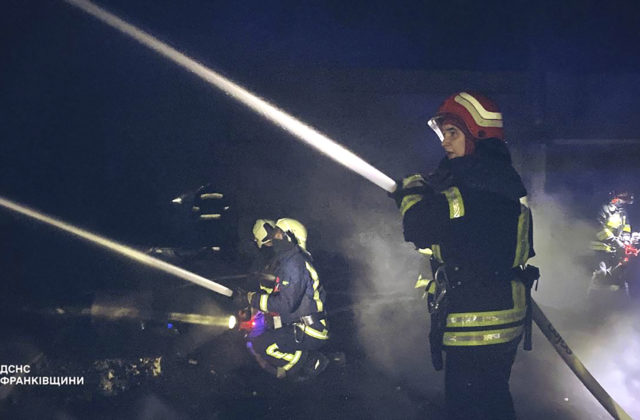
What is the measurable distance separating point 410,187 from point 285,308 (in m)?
2.46

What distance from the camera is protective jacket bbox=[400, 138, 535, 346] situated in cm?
248

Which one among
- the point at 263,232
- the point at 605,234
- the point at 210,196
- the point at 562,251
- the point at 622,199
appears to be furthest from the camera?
the point at 562,251

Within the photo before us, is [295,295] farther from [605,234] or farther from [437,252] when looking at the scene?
[605,234]

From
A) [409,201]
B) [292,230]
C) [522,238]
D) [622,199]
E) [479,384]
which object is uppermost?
[622,199]

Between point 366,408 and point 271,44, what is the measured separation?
19.0 feet

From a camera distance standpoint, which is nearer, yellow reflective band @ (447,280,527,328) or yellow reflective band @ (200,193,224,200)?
yellow reflective band @ (447,280,527,328)

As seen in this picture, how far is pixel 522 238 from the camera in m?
2.71

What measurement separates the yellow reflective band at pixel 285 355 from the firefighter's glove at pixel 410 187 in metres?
2.79

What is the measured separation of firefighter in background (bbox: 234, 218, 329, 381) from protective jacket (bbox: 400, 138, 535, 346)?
2063mm

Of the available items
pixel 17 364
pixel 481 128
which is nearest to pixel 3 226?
pixel 17 364

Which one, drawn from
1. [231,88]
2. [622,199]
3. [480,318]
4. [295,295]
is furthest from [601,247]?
[231,88]

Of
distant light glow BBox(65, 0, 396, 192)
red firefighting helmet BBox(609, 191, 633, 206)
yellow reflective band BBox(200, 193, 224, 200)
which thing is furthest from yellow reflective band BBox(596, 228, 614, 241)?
yellow reflective band BBox(200, 193, 224, 200)

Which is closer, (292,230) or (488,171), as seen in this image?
(488,171)

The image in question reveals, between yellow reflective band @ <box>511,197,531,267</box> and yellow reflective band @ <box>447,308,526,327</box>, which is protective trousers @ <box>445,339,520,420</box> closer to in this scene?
yellow reflective band @ <box>447,308,526,327</box>
